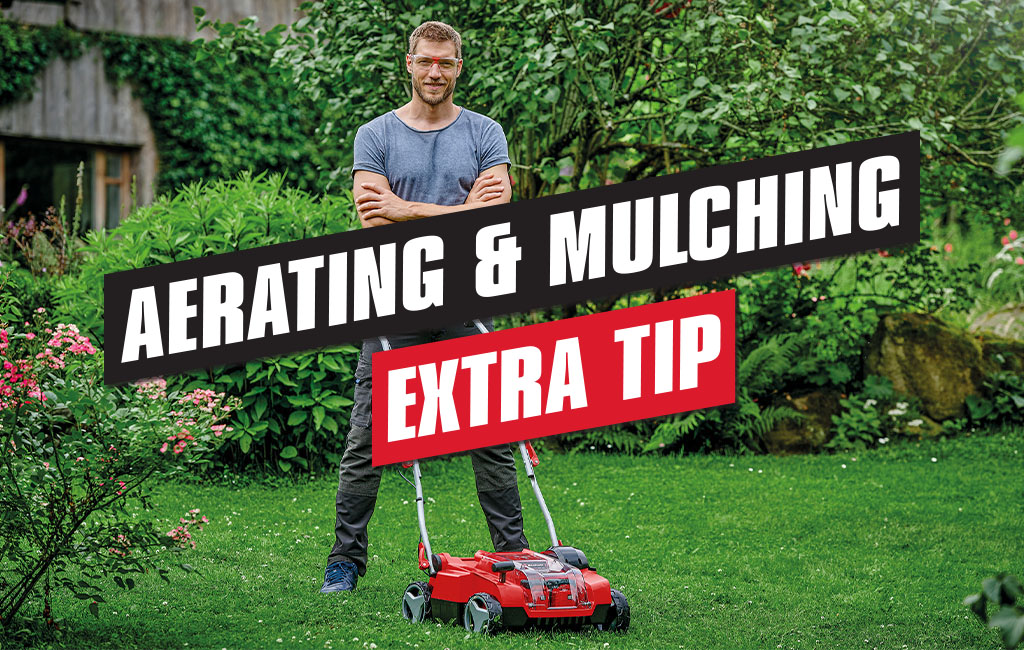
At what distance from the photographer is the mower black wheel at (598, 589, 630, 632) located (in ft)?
15.8

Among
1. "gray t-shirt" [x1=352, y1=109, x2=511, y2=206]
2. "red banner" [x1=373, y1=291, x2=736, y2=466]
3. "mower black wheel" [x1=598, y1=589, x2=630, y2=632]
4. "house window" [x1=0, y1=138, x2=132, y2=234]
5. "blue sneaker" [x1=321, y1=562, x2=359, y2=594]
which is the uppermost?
"house window" [x1=0, y1=138, x2=132, y2=234]

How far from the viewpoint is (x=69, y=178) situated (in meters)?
16.8

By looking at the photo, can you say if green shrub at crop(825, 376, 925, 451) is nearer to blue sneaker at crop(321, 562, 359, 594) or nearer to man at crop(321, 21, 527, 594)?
man at crop(321, 21, 527, 594)

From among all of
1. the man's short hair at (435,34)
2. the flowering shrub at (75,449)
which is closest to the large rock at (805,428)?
the man's short hair at (435,34)

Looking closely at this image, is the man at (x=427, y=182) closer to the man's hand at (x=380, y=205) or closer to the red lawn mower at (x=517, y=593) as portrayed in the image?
the man's hand at (x=380, y=205)

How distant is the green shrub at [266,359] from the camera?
27.0 feet

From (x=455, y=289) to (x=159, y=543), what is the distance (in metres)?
1.75

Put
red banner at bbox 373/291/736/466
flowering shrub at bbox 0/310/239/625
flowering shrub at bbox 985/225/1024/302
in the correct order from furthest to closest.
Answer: flowering shrub at bbox 985/225/1024/302 < red banner at bbox 373/291/736/466 < flowering shrub at bbox 0/310/239/625

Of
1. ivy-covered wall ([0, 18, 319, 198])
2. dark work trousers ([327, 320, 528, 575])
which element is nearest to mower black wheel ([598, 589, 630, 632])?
dark work trousers ([327, 320, 528, 575])

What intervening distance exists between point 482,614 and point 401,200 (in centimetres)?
172

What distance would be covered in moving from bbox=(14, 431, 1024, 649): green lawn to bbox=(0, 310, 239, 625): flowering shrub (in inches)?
15.1

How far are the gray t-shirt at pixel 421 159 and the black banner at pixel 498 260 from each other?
119 mm

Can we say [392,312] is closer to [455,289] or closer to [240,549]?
[455,289]

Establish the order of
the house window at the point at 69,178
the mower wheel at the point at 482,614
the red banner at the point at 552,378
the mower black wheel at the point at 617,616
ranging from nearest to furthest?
1. the mower wheel at the point at 482,614
2. the mower black wheel at the point at 617,616
3. the red banner at the point at 552,378
4. the house window at the point at 69,178
